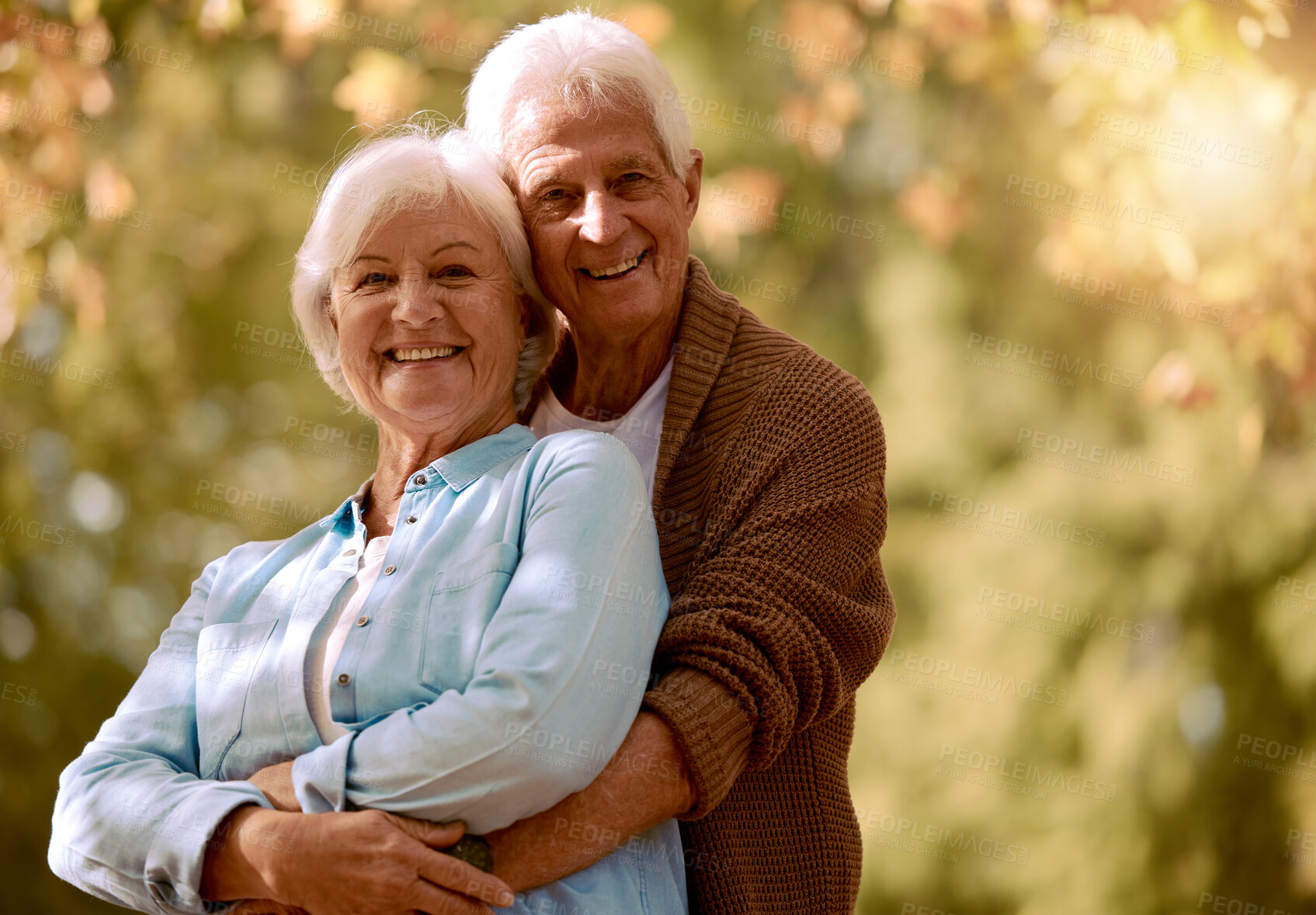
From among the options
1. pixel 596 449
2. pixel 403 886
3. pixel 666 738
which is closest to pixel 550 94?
pixel 596 449

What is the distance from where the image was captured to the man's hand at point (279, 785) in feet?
5.08

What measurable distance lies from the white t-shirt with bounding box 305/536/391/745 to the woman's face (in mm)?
204

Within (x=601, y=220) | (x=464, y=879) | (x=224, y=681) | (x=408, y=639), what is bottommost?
(x=464, y=879)

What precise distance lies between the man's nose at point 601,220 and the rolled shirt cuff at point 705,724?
0.72 m

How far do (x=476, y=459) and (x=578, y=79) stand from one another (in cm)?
65

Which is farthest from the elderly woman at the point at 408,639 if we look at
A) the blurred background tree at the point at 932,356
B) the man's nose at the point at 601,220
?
the blurred background tree at the point at 932,356

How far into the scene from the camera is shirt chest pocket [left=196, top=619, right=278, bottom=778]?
1680 millimetres

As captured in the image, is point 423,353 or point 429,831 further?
point 423,353

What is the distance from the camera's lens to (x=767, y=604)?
167 centimetres

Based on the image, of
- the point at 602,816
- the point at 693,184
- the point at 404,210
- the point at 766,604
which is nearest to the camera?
the point at 602,816

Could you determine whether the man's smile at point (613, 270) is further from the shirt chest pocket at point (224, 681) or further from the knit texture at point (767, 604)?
the shirt chest pocket at point (224, 681)

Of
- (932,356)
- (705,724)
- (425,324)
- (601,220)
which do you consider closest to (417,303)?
(425,324)

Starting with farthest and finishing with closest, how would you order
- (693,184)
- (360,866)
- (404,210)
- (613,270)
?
(693,184)
(613,270)
(404,210)
(360,866)

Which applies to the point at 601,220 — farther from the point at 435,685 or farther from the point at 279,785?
the point at 279,785
